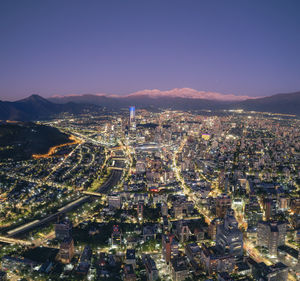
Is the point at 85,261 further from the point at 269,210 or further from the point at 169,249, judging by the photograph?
the point at 269,210

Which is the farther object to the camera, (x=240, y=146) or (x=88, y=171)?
(x=240, y=146)

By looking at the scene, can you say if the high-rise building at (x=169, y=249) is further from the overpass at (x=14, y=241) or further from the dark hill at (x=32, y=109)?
A: the dark hill at (x=32, y=109)

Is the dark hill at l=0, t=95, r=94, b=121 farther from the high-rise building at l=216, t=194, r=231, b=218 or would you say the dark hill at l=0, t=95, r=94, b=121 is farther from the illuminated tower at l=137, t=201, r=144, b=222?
the high-rise building at l=216, t=194, r=231, b=218

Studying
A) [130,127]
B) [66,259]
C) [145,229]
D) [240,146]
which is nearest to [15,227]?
[66,259]

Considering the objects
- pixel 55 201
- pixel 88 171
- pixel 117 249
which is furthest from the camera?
pixel 88 171

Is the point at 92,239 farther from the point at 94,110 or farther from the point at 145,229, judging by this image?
the point at 94,110

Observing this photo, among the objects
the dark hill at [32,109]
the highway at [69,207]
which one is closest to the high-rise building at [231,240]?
the highway at [69,207]
